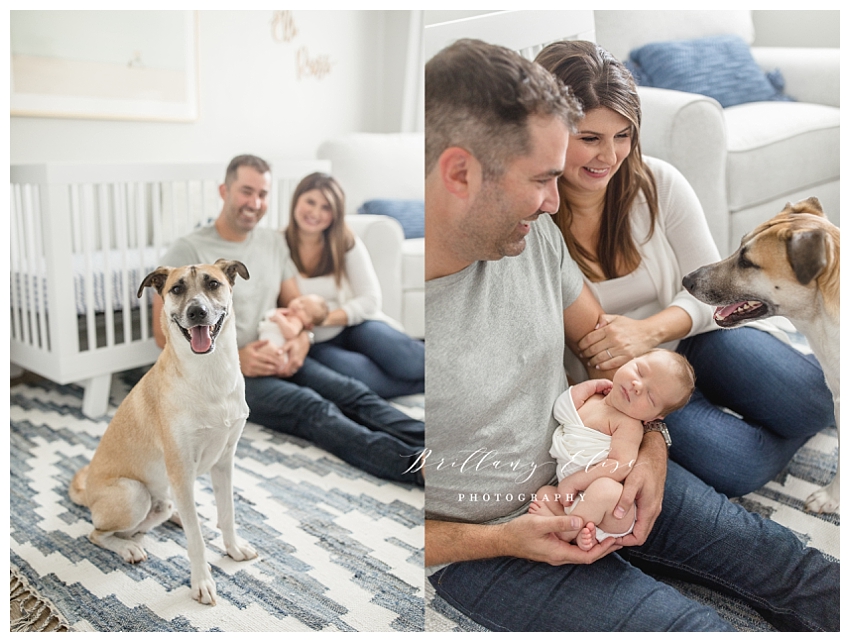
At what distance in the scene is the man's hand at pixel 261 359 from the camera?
2.04 metres

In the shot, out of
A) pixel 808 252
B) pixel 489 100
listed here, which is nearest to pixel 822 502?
pixel 808 252

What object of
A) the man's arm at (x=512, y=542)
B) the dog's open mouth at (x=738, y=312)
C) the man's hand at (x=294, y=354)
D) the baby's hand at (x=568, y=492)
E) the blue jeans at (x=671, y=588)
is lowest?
the blue jeans at (x=671, y=588)

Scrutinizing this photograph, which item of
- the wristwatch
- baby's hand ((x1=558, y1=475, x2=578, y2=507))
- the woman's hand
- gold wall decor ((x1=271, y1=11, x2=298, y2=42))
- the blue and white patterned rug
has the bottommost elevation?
the blue and white patterned rug

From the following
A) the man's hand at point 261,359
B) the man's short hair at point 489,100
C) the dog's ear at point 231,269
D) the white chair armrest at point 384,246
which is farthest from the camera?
the white chair armrest at point 384,246

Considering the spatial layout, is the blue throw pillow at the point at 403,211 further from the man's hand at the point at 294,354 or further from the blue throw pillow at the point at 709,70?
the blue throw pillow at the point at 709,70

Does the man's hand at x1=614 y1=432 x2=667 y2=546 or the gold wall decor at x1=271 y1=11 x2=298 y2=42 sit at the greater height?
the gold wall decor at x1=271 y1=11 x2=298 y2=42

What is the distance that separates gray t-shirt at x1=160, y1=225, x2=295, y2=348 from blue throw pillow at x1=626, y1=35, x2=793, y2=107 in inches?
41.2

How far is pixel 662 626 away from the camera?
1166mm

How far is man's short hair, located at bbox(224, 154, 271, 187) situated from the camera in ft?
6.16

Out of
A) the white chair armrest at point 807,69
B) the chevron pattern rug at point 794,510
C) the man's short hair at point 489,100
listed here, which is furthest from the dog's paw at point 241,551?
the white chair armrest at point 807,69

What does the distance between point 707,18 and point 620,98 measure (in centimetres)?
26

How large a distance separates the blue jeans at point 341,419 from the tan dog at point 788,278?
3.14 feet

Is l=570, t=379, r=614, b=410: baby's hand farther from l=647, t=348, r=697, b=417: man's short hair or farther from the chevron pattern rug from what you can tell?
the chevron pattern rug

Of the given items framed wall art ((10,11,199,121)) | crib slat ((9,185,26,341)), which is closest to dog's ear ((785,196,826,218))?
crib slat ((9,185,26,341))
